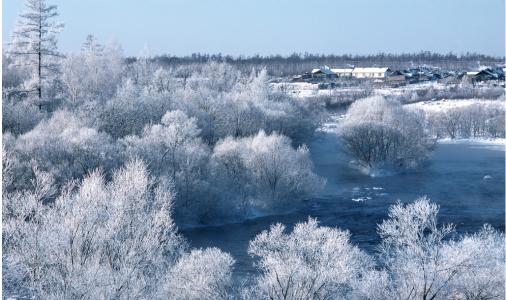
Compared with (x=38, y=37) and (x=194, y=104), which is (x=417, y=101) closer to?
(x=194, y=104)

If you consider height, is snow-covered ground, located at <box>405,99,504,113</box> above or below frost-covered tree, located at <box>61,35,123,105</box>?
below

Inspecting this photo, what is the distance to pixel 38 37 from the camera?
23938 millimetres

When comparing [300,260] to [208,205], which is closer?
[300,260]

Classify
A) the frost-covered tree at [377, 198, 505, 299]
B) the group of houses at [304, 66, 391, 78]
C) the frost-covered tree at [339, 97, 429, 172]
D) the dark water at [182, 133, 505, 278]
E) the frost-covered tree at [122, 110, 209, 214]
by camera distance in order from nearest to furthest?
the frost-covered tree at [377, 198, 505, 299], the dark water at [182, 133, 505, 278], the frost-covered tree at [122, 110, 209, 214], the frost-covered tree at [339, 97, 429, 172], the group of houses at [304, 66, 391, 78]

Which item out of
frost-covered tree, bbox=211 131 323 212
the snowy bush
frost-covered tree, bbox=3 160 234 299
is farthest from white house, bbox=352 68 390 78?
frost-covered tree, bbox=3 160 234 299

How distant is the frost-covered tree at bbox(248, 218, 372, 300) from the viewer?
11.3 metres

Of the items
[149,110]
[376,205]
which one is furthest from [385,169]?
[149,110]

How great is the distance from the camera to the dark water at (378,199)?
20266mm

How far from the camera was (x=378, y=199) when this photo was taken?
82.8ft

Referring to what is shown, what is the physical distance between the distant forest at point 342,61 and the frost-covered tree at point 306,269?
74.3m

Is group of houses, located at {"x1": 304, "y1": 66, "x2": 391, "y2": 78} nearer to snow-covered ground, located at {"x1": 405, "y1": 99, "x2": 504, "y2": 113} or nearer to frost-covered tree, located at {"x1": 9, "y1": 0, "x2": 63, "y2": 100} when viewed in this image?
snow-covered ground, located at {"x1": 405, "y1": 99, "x2": 504, "y2": 113}

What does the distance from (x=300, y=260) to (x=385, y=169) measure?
22.2 metres

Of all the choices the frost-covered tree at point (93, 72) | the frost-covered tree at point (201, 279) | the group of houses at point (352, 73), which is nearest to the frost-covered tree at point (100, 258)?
the frost-covered tree at point (201, 279)

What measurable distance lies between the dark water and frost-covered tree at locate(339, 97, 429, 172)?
908 mm
